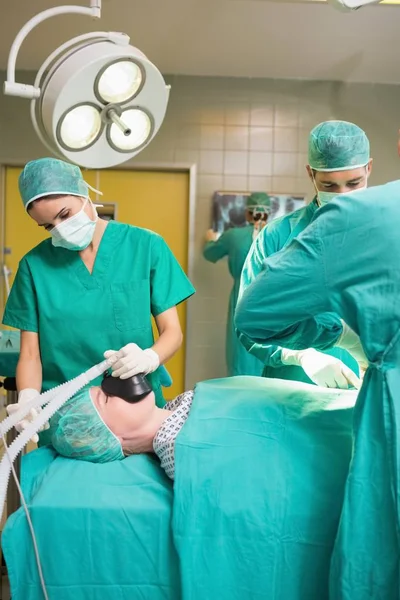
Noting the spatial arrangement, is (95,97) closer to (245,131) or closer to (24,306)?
(24,306)

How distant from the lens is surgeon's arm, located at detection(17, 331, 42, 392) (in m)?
1.63

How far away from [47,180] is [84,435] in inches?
26.7

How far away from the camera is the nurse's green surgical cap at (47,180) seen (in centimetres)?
156

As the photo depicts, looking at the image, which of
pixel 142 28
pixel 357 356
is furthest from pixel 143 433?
pixel 142 28

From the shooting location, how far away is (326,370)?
1.55 metres

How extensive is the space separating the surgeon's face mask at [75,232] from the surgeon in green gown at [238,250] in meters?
1.94

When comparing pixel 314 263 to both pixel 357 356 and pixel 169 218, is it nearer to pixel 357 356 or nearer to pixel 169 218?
pixel 357 356

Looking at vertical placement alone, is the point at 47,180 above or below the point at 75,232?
above

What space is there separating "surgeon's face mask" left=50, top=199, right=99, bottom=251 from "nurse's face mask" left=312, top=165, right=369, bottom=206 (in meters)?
0.67

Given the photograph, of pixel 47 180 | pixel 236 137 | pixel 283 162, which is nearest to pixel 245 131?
pixel 236 137

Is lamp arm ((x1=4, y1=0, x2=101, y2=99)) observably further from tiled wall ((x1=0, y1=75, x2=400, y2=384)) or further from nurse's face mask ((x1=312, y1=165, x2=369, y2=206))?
tiled wall ((x1=0, y1=75, x2=400, y2=384))

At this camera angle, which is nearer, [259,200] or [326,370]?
[326,370]

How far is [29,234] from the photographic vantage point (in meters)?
4.04

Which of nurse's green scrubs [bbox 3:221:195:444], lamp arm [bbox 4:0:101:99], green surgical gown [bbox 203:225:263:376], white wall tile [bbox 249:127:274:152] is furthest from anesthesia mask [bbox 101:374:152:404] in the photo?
white wall tile [bbox 249:127:274:152]
